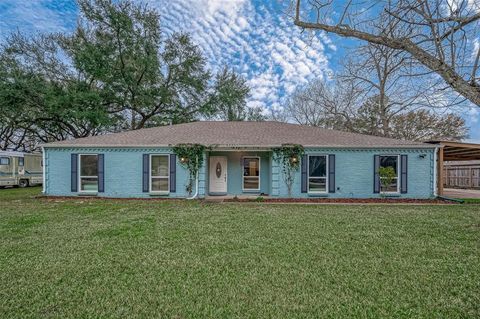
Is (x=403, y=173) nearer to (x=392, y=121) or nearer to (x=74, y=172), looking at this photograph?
(x=74, y=172)

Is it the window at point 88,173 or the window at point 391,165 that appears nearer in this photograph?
the window at point 391,165

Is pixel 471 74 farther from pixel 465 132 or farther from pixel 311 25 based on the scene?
pixel 465 132

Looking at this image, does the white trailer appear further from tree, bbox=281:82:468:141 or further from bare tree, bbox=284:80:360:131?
tree, bbox=281:82:468:141

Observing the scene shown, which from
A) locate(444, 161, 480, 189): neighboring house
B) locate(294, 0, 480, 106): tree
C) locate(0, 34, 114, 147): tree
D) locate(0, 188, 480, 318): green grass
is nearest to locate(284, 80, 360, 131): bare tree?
locate(444, 161, 480, 189): neighboring house

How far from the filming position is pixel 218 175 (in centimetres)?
1191

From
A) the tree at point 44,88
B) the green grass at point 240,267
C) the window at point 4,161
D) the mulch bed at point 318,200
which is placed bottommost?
the mulch bed at point 318,200

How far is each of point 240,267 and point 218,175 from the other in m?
8.43

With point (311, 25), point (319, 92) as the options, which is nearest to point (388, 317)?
point (311, 25)

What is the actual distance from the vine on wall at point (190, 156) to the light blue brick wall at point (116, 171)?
21cm

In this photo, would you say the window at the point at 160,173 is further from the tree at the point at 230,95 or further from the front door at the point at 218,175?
the tree at the point at 230,95

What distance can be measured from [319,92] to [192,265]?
22.4 meters

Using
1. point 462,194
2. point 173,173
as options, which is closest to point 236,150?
point 173,173

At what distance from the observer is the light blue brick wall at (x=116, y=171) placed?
1061 cm

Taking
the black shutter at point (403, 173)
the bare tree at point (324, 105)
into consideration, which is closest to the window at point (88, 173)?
the black shutter at point (403, 173)
